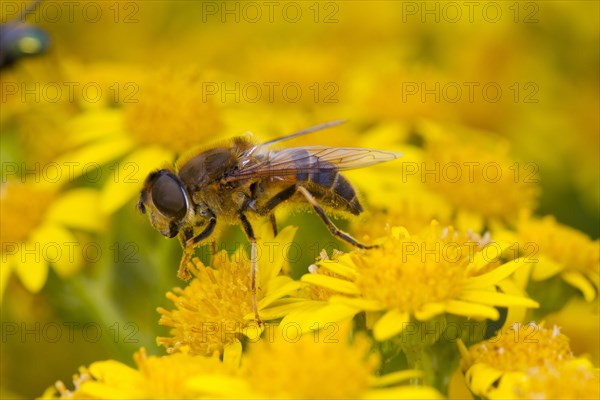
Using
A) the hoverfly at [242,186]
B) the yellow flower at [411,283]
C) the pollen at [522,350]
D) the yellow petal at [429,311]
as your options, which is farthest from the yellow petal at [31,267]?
the pollen at [522,350]

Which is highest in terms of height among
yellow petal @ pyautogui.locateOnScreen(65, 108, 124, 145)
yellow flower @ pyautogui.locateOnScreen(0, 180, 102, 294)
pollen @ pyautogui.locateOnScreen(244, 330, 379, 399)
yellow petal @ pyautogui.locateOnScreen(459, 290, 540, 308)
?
yellow petal @ pyautogui.locateOnScreen(65, 108, 124, 145)

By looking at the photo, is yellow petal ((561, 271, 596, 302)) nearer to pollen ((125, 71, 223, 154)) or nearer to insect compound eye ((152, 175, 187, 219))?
insect compound eye ((152, 175, 187, 219))

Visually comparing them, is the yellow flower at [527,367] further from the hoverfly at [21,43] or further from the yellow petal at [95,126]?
the hoverfly at [21,43]

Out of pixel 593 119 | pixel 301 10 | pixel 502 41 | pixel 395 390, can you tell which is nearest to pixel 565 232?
pixel 395 390

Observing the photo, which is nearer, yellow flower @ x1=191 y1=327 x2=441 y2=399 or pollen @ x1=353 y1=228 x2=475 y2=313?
yellow flower @ x1=191 y1=327 x2=441 y2=399

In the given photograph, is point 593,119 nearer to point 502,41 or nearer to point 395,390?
point 502,41

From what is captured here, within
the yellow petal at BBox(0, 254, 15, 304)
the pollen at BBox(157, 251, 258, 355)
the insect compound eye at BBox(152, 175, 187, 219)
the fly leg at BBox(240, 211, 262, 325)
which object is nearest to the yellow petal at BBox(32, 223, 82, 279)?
the yellow petal at BBox(0, 254, 15, 304)
